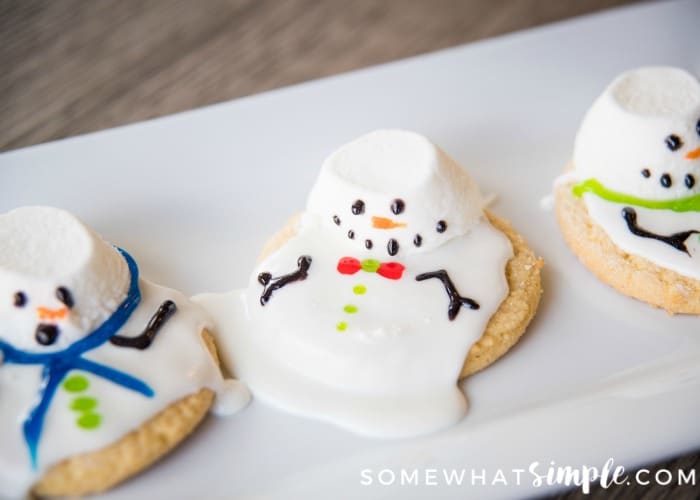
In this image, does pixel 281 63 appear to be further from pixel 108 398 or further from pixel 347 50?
pixel 108 398

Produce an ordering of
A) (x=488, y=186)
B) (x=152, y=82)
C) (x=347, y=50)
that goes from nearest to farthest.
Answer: (x=488, y=186), (x=152, y=82), (x=347, y=50)

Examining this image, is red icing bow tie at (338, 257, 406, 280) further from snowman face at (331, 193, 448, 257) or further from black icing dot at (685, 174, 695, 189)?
black icing dot at (685, 174, 695, 189)

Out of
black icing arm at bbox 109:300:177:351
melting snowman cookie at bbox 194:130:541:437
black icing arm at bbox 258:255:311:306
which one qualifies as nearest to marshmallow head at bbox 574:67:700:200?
melting snowman cookie at bbox 194:130:541:437

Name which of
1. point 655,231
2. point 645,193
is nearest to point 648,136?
point 645,193

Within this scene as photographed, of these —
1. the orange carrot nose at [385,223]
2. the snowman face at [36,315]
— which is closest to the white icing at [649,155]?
the orange carrot nose at [385,223]

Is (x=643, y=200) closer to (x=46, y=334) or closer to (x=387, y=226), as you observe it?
(x=387, y=226)

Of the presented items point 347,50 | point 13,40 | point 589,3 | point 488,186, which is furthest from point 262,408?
point 589,3

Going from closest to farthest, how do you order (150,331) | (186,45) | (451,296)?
(150,331) < (451,296) < (186,45)
